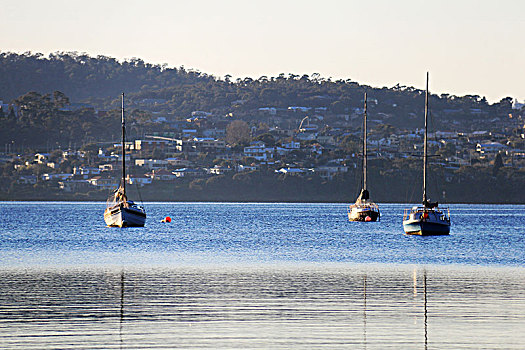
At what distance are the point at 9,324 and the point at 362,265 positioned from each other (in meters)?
20.6

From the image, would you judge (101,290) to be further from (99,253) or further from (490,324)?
(99,253)

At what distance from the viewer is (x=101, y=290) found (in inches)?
1184

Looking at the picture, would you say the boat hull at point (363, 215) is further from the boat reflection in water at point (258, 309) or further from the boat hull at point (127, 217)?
the boat reflection in water at point (258, 309)

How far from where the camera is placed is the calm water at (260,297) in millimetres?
21500

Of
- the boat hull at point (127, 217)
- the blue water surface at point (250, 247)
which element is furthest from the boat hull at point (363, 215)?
the boat hull at point (127, 217)

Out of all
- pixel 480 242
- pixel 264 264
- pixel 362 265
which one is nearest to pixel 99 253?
pixel 264 264

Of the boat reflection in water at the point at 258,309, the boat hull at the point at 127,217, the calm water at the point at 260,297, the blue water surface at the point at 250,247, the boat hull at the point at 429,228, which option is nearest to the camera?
the boat reflection in water at the point at 258,309

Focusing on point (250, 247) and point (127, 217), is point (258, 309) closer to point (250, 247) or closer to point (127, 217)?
point (250, 247)

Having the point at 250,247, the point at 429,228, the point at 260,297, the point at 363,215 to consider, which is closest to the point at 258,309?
the point at 260,297

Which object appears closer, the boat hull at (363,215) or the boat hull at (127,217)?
the boat hull at (127,217)

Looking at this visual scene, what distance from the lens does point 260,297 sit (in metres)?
28.4

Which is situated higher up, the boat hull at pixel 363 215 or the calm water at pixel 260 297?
the boat hull at pixel 363 215

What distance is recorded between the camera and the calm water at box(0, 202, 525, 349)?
21.5 m

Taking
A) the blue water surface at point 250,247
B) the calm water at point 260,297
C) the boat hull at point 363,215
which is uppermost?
the boat hull at point 363,215
